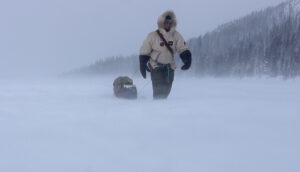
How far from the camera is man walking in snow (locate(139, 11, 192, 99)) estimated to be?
5086mm

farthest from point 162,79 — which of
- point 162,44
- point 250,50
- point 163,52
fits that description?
point 250,50

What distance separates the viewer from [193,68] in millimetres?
51281

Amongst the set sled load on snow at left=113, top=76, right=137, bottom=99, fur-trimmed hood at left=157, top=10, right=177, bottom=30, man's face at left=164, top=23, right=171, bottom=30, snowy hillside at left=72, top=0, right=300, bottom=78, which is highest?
A: snowy hillside at left=72, top=0, right=300, bottom=78

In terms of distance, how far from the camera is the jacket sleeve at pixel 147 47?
202 inches

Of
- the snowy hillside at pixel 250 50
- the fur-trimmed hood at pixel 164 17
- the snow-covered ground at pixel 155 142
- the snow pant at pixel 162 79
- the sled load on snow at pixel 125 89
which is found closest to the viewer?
the snow-covered ground at pixel 155 142

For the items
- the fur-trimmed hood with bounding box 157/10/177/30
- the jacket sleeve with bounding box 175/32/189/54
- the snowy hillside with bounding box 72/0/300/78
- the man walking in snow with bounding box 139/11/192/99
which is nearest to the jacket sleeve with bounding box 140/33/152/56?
the man walking in snow with bounding box 139/11/192/99

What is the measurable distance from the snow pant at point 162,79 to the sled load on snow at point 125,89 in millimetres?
1689

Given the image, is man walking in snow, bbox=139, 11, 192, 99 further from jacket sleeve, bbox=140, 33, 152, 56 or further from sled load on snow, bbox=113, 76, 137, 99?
sled load on snow, bbox=113, 76, 137, 99

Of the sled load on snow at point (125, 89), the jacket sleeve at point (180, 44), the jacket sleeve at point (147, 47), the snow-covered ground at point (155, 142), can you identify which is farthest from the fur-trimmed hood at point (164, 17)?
the snow-covered ground at point (155, 142)

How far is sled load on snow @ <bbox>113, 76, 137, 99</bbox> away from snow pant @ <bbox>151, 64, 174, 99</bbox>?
1.69 meters

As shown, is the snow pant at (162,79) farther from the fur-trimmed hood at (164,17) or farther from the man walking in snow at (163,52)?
the fur-trimmed hood at (164,17)

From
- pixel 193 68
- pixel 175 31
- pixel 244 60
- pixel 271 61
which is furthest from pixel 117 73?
pixel 175 31

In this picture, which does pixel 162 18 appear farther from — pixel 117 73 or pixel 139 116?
pixel 117 73

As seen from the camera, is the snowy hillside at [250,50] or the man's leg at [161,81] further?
the snowy hillside at [250,50]
